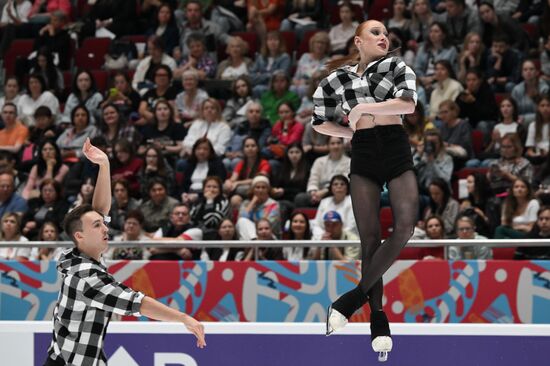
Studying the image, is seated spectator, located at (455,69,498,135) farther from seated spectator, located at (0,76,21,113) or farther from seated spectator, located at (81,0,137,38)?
seated spectator, located at (0,76,21,113)

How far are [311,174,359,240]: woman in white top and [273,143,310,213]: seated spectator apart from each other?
26.1 inches

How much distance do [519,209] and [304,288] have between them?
197cm

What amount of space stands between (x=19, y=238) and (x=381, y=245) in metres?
5.32

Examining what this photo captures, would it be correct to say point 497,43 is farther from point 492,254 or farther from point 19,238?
point 19,238

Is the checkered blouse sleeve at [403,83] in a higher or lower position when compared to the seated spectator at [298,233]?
higher

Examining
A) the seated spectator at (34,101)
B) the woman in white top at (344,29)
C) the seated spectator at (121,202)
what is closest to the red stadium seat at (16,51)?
the seated spectator at (34,101)

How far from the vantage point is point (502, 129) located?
33.2ft

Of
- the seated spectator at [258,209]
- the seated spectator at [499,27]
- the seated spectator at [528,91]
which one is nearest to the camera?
the seated spectator at [258,209]

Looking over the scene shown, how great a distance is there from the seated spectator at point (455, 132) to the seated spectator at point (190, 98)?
103 inches

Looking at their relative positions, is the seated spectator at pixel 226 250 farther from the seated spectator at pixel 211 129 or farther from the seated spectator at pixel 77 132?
the seated spectator at pixel 77 132

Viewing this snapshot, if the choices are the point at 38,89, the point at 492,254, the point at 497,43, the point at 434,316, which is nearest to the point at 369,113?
the point at 434,316

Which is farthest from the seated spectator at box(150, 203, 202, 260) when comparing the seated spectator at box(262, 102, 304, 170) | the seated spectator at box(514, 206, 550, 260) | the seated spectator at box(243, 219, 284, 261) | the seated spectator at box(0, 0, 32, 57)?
the seated spectator at box(0, 0, 32, 57)

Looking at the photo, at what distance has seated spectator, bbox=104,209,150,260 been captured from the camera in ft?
29.7

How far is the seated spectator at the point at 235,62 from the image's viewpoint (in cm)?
1196
